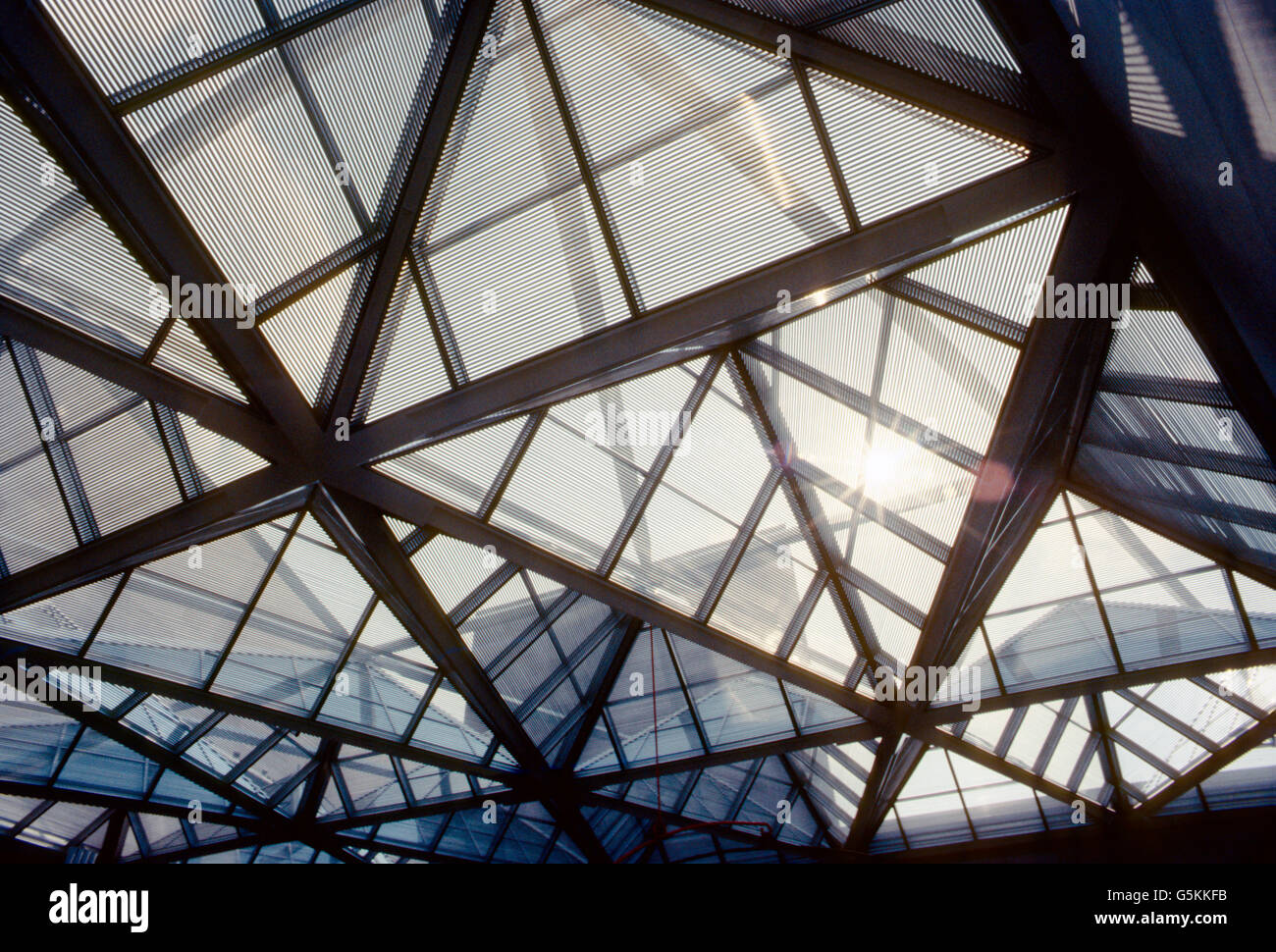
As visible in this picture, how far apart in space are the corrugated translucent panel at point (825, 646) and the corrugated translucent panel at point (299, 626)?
10360 mm

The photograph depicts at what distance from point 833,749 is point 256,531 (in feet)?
56.8

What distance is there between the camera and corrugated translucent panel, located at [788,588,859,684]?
18.9 m

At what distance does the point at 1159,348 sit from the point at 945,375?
313 centimetres

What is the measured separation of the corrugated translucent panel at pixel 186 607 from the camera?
16797 millimetres

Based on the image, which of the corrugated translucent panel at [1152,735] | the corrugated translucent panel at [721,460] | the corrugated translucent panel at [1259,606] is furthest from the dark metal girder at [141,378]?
the corrugated translucent panel at [1152,735]

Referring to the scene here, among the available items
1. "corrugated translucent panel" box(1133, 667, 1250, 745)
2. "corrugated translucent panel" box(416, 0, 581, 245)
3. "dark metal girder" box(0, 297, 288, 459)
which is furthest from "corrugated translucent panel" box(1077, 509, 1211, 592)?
"dark metal girder" box(0, 297, 288, 459)

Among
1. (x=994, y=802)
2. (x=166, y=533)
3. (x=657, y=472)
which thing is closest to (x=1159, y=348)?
(x=657, y=472)

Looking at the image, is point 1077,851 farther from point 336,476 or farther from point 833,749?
point 336,476

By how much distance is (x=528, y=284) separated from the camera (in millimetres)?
13141

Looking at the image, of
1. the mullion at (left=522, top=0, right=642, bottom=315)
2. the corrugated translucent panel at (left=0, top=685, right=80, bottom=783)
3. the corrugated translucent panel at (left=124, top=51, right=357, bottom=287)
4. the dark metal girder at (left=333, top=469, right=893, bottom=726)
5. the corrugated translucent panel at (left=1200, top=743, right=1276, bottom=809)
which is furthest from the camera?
the corrugated translucent panel at (left=1200, top=743, right=1276, bottom=809)

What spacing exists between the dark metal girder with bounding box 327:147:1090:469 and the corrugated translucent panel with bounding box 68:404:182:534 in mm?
3386

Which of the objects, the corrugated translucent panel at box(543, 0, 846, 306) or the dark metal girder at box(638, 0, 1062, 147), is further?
the corrugated translucent panel at box(543, 0, 846, 306)

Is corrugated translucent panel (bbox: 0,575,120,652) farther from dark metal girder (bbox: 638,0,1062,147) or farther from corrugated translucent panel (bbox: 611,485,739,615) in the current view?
dark metal girder (bbox: 638,0,1062,147)

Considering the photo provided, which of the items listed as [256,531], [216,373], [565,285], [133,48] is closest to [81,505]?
[256,531]
